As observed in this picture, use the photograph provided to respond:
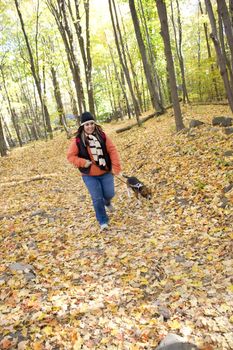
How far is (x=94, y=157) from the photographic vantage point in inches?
229

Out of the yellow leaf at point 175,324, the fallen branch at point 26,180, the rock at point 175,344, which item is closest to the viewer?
the rock at point 175,344

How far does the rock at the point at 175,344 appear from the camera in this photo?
291cm

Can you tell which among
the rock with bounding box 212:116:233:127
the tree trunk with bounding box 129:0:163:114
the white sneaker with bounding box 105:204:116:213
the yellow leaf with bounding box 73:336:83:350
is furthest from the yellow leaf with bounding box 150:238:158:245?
the tree trunk with bounding box 129:0:163:114

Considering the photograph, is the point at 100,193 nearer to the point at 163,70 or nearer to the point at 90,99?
the point at 90,99

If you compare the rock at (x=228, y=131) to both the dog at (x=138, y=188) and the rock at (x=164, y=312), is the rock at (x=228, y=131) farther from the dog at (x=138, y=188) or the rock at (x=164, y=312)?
the rock at (x=164, y=312)

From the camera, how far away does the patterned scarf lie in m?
5.78

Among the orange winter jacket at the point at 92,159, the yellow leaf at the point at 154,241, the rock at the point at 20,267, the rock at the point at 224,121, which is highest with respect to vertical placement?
the orange winter jacket at the point at 92,159

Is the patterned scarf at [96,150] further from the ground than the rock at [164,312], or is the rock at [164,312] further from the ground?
the patterned scarf at [96,150]

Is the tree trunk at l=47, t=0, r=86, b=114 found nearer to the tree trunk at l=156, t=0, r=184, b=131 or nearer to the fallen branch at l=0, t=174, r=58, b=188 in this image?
the fallen branch at l=0, t=174, r=58, b=188

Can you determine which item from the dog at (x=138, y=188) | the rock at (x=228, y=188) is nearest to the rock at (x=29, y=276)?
the dog at (x=138, y=188)

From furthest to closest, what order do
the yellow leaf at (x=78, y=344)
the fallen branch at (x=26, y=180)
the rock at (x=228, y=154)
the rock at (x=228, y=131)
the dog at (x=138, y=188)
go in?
the fallen branch at (x=26, y=180) → the rock at (x=228, y=131) → the rock at (x=228, y=154) → the dog at (x=138, y=188) → the yellow leaf at (x=78, y=344)

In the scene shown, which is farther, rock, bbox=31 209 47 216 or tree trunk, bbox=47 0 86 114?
tree trunk, bbox=47 0 86 114

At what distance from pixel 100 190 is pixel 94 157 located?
2.18ft

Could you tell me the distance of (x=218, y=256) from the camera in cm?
448
